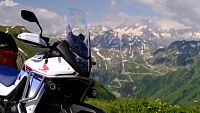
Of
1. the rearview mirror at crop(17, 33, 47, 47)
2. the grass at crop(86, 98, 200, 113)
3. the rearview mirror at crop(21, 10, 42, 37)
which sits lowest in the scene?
the grass at crop(86, 98, 200, 113)

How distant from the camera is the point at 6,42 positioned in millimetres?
7223

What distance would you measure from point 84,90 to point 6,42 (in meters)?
2.09

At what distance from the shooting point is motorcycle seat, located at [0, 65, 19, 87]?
692 centimetres

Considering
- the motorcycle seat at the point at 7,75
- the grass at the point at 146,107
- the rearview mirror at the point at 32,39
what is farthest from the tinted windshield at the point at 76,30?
the grass at the point at 146,107

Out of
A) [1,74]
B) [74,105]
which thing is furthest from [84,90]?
[1,74]

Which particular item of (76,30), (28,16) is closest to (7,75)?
(28,16)

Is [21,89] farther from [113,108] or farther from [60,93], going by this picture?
[113,108]

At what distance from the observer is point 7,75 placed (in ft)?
23.1

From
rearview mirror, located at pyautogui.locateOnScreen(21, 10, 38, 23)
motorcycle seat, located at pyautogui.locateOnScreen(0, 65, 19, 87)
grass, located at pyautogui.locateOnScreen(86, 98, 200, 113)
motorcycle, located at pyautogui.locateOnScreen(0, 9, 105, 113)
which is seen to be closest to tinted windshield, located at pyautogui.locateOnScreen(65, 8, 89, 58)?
motorcycle, located at pyautogui.locateOnScreen(0, 9, 105, 113)

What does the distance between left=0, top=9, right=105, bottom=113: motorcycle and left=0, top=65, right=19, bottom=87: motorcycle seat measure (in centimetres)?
43

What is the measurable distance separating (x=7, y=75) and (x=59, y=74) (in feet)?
5.50

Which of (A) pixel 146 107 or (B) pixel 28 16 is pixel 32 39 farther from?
(A) pixel 146 107

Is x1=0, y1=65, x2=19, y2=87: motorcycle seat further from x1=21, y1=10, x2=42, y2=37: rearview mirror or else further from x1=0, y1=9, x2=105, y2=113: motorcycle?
x1=21, y1=10, x2=42, y2=37: rearview mirror

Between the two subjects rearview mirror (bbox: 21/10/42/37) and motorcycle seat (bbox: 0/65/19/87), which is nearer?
rearview mirror (bbox: 21/10/42/37)
